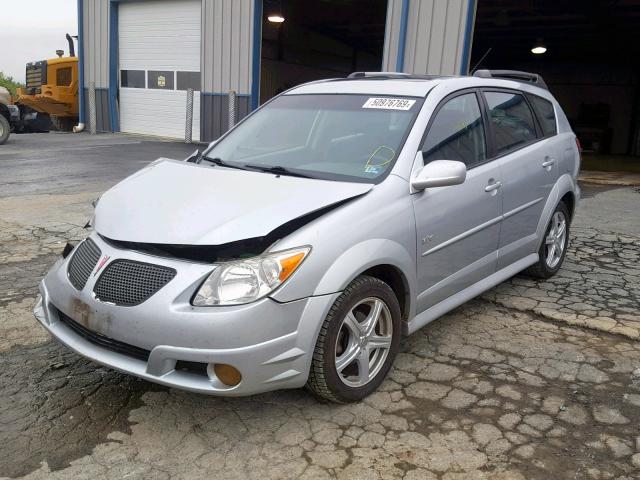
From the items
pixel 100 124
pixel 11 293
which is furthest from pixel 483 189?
pixel 100 124

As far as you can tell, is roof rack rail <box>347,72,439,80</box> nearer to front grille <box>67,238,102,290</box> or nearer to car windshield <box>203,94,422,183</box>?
car windshield <box>203,94,422,183</box>

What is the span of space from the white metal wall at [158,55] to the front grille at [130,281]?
46.9ft

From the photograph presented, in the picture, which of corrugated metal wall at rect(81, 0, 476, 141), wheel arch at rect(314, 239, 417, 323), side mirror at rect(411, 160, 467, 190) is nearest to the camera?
wheel arch at rect(314, 239, 417, 323)

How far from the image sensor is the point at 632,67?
2573 cm

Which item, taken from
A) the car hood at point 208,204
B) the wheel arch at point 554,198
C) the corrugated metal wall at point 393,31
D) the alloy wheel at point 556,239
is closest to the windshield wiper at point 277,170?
the car hood at point 208,204

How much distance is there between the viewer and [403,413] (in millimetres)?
3035

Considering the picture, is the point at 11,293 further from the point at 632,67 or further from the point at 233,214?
the point at 632,67

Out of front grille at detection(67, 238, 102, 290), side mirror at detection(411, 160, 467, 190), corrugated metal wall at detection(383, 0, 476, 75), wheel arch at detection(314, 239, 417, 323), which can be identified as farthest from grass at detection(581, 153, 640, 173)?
front grille at detection(67, 238, 102, 290)

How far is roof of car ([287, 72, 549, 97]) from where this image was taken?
3812 mm

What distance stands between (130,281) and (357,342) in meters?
1.17

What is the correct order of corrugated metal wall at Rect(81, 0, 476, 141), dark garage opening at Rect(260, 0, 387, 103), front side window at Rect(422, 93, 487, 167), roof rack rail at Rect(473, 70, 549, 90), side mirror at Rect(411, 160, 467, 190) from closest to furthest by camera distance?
side mirror at Rect(411, 160, 467, 190), front side window at Rect(422, 93, 487, 167), roof rack rail at Rect(473, 70, 549, 90), corrugated metal wall at Rect(81, 0, 476, 141), dark garage opening at Rect(260, 0, 387, 103)

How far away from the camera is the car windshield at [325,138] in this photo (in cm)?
346

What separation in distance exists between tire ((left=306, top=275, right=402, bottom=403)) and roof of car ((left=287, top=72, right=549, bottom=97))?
4.65 feet

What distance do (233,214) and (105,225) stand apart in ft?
2.34
